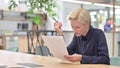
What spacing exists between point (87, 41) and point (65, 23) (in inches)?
235

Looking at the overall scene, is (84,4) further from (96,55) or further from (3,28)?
(96,55)

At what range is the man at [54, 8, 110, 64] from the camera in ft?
6.78

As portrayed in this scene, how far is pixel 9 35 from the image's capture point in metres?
7.42

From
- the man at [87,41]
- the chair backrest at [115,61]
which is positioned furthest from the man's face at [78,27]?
the chair backrest at [115,61]

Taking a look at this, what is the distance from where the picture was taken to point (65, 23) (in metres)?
8.23

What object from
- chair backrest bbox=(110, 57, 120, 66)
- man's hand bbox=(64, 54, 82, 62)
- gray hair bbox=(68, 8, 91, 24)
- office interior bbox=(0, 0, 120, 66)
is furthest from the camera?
office interior bbox=(0, 0, 120, 66)

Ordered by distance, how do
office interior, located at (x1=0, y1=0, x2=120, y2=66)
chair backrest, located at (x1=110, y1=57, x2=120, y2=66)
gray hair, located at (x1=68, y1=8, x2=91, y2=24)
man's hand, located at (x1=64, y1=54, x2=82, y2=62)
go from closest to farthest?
1. man's hand, located at (x1=64, y1=54, x2=82, y2=62)
2. gray hair, located at (x1=68, y1=8, x2=91, y2=24)
3. chair backrest, located at (x1=110, y1=57, x2=120, y2=66)
4. office interior, located at (x1=0, y1=0, x2=120, y2=66)

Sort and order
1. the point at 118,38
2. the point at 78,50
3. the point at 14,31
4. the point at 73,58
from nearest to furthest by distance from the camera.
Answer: the point at 73,58 → the point at 78,50 → the point at 118,38 → the point at 14,31

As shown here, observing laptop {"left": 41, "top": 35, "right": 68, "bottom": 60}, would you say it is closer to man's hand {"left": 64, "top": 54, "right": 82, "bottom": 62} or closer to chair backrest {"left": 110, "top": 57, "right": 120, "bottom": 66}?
man's hand {"left": 64, "top": 54, "right": 82, "bottom": 62}

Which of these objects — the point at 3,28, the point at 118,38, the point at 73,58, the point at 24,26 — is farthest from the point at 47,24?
the point at 73,58

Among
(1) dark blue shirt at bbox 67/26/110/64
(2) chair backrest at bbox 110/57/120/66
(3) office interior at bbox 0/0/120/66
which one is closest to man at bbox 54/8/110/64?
(1) dark blue shirt at bbox 67/26/110/64

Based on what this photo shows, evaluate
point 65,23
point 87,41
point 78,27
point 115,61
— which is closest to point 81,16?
point 78,27

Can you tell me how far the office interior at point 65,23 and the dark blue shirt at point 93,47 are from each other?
3.12 m

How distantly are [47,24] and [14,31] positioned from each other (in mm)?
1339
